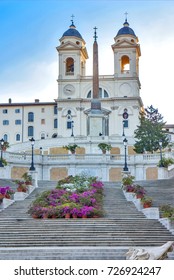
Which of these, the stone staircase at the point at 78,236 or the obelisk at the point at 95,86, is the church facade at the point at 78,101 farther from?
the stone staircase at the point at 78,236

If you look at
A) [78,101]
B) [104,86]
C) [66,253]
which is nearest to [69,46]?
[104,86]

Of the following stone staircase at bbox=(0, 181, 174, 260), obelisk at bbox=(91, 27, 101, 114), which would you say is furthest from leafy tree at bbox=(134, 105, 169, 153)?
stone staircase at bbox=(0, 181, 174, 260)

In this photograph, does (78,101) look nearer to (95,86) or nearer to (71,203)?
(95,86)

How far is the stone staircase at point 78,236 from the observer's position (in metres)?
20.8

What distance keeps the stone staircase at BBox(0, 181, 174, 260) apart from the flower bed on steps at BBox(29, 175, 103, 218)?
79cm

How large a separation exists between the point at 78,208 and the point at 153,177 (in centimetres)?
2868

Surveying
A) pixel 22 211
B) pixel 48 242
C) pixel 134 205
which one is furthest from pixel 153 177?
pixel 48 242

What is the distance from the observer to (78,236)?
24.2 meters

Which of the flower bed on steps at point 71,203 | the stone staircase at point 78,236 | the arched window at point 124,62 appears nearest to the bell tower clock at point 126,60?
the arched window at point 124,62

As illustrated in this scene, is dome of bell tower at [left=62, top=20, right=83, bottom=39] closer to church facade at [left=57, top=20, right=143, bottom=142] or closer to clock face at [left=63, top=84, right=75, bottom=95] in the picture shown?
church facade at [left=57, top=20, right=143, bottom=142]

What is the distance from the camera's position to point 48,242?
2347 centimetres

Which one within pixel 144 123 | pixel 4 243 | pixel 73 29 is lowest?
pixel 4 243

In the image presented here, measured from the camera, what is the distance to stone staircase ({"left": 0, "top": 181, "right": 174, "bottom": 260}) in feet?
68.1
